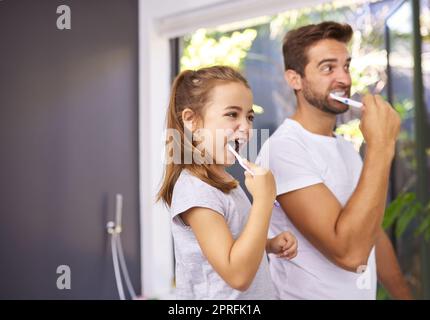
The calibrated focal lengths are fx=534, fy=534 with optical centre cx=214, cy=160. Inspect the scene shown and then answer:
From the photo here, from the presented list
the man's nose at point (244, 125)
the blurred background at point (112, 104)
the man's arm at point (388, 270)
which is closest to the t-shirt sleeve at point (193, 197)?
the man's nose at point (244, 125)

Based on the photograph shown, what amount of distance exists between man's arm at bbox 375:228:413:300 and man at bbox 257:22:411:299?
0.04m

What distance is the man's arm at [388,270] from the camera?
1033mm

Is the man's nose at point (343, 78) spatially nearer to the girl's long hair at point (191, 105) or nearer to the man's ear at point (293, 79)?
the man's ear at point (293, 79)

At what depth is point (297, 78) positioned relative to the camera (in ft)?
3.22

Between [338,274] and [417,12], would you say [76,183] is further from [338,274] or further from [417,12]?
[417,12]

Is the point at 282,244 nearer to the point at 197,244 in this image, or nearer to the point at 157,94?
the point at 197,244

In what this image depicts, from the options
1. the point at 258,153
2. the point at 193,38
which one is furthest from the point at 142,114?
the point at 258,153

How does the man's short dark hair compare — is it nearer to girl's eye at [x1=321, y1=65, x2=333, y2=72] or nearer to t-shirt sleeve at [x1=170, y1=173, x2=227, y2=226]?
girl's eye at [x1=321, y1=65, x2=333, y2=72]

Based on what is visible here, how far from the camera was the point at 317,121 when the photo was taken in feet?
3.19

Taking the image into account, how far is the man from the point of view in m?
0.90

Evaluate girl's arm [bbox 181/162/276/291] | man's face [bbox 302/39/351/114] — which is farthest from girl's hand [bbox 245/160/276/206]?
man's face [bbox 302/39/351/114]

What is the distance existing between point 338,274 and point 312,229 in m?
0.10
